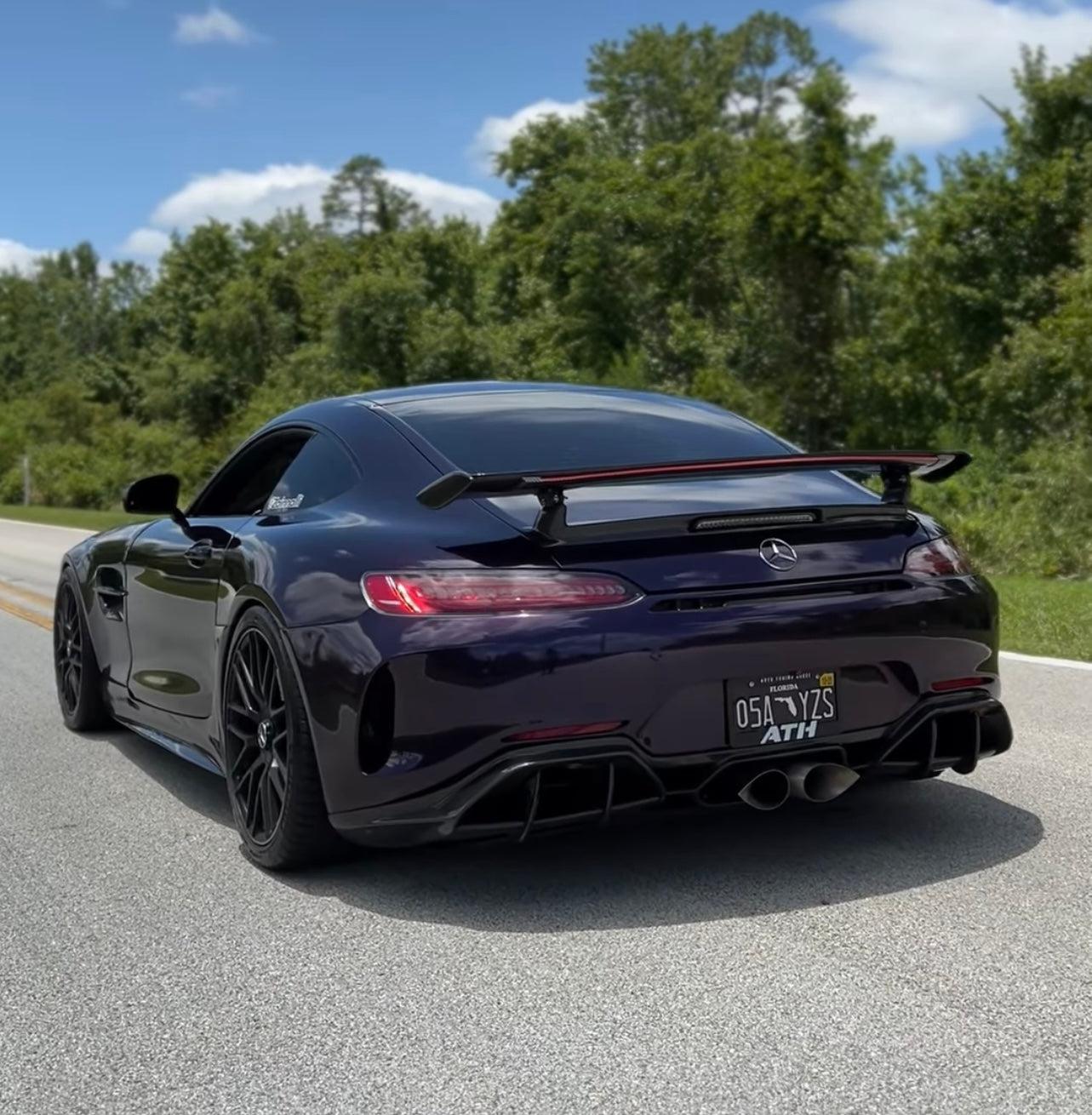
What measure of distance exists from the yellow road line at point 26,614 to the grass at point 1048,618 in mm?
7082

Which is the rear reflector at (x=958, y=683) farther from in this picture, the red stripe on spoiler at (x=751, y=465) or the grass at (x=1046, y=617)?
the grass at (x=1046, y=617)

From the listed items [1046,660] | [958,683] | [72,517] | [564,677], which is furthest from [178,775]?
[72,517]

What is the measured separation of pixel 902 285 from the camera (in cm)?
3375

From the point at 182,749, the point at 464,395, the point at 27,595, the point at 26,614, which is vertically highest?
the point at 464,395

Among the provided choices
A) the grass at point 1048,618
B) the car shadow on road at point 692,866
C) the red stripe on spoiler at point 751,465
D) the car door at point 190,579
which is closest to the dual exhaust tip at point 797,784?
the car shadow on road at point 692,866

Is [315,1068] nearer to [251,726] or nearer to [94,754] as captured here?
[251,726]

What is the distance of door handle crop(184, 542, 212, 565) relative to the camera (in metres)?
5.04

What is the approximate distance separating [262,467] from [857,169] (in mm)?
32999

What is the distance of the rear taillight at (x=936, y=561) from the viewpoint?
4.21 meters

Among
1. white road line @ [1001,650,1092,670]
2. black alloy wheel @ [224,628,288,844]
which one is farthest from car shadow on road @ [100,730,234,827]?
white road line @ [1001,650,1092,670]

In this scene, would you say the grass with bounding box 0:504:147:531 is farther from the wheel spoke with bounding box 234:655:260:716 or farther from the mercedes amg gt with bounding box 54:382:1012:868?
the mercedes amg gt with bounding box 54:382:1012:868

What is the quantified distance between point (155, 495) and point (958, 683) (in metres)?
2.98

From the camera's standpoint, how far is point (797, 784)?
4.02 metres

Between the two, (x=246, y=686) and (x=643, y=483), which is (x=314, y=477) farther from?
(x=643, y=483)
